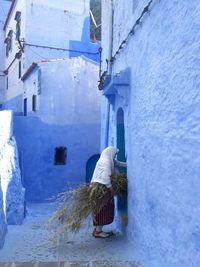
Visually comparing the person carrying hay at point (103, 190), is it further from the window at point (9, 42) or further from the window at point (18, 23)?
the window at point (9, 42)

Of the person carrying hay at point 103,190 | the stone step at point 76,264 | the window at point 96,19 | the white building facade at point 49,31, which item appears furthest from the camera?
the window at point 96,19

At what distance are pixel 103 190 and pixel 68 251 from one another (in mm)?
1144

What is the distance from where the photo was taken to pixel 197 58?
329 cm

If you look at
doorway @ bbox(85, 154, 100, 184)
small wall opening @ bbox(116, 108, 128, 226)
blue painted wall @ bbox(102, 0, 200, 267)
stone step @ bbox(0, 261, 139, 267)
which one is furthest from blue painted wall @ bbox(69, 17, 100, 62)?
stone step @ bbox(0, 261, 139, 267)

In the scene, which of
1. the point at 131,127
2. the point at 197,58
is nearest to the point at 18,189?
the point at 131,127

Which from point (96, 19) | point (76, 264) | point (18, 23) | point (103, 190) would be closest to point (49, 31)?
point (18, 23)

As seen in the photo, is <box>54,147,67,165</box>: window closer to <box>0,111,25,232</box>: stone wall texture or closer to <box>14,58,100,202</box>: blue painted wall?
<box>14,58,100,202</box>: blue painted wall

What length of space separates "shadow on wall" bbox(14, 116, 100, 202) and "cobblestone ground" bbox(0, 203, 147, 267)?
23.1 ft

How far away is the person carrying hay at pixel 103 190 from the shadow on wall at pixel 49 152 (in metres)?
7.57

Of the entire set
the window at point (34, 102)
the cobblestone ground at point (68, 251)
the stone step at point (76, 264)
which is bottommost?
the cobblestone ground at point (68, 251)

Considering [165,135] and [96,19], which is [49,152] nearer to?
[165,135]

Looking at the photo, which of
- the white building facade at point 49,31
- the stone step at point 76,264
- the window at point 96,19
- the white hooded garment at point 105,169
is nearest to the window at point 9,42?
the white building facade at point 49,31

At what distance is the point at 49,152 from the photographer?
14.3 metres

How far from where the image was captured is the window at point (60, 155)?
14.4m
